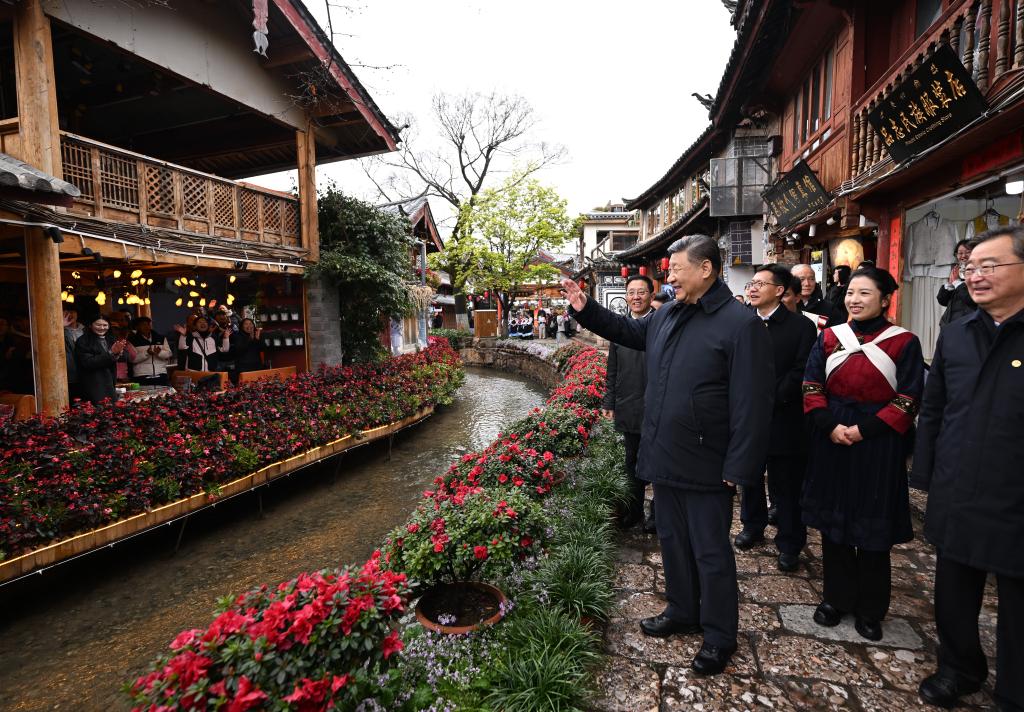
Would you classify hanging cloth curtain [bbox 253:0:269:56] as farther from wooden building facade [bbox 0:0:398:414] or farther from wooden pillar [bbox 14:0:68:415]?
wooden pillar [bbox 14:0:68:415]

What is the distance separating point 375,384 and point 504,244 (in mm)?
18155

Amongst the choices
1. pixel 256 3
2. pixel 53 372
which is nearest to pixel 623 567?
pixel 53 372

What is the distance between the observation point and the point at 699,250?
287 centimetres

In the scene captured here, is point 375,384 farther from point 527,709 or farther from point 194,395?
point 527,709

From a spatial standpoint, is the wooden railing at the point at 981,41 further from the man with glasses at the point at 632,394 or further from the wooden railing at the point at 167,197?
the wooden railing at the point at 167,197

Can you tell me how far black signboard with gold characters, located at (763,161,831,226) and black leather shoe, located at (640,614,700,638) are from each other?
7119mm

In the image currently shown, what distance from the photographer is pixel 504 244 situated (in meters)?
28.0

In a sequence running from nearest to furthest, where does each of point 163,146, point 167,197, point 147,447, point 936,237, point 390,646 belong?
1. point 390,646
2. point 147,447
3. point 936,237
4. point 167,197
5. point 163,146

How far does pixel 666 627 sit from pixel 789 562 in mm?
1356

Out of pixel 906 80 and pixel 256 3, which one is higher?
pixel 256 3

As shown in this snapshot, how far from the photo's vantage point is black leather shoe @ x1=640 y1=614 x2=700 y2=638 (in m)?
3.14

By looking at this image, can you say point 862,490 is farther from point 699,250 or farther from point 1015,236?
point 699,250

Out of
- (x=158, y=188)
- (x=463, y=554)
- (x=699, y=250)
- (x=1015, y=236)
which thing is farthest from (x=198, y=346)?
(x=1015, y=236)

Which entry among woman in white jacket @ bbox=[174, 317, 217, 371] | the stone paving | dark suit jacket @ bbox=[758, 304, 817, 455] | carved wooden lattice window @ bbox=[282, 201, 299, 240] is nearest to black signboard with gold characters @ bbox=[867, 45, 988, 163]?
dark suit jacket @ bbox=[758, 304, 817, 455]
